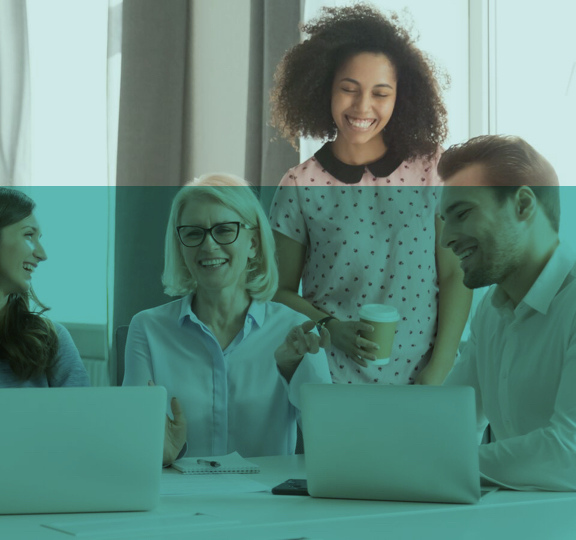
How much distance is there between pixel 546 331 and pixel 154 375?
968mm

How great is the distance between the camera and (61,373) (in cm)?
221

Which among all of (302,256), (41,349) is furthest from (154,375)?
(302,256)

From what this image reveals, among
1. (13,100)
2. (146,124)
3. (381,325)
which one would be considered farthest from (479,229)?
(13,100)

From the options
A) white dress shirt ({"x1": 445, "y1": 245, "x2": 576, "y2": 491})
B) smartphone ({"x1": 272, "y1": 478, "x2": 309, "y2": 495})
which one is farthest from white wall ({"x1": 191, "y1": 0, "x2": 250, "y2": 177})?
smartphone ({"x1": 272, "y1": 478, "x2": 309, "y2": 495})

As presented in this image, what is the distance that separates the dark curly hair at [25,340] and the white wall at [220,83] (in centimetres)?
76

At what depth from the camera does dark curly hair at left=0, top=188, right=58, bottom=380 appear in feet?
7.04

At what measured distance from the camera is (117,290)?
9.19 ft

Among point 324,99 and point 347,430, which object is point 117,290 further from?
point 347,430

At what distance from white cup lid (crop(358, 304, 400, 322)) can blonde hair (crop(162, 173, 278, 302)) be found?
305mm

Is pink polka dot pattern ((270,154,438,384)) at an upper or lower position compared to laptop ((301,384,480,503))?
upper

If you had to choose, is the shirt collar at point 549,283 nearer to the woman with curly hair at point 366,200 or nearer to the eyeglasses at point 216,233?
the woman with curly hair at point 366,200

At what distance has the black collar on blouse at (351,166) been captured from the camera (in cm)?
259

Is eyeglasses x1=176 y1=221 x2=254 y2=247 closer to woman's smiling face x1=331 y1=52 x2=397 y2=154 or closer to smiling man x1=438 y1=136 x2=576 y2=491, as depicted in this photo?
woman's smiling face x1=331 y1=52 x2=397 y2=154

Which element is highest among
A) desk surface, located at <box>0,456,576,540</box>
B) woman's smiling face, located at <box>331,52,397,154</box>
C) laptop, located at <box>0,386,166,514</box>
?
woman's smiling face, located at <box>331,52,397,154</box>
